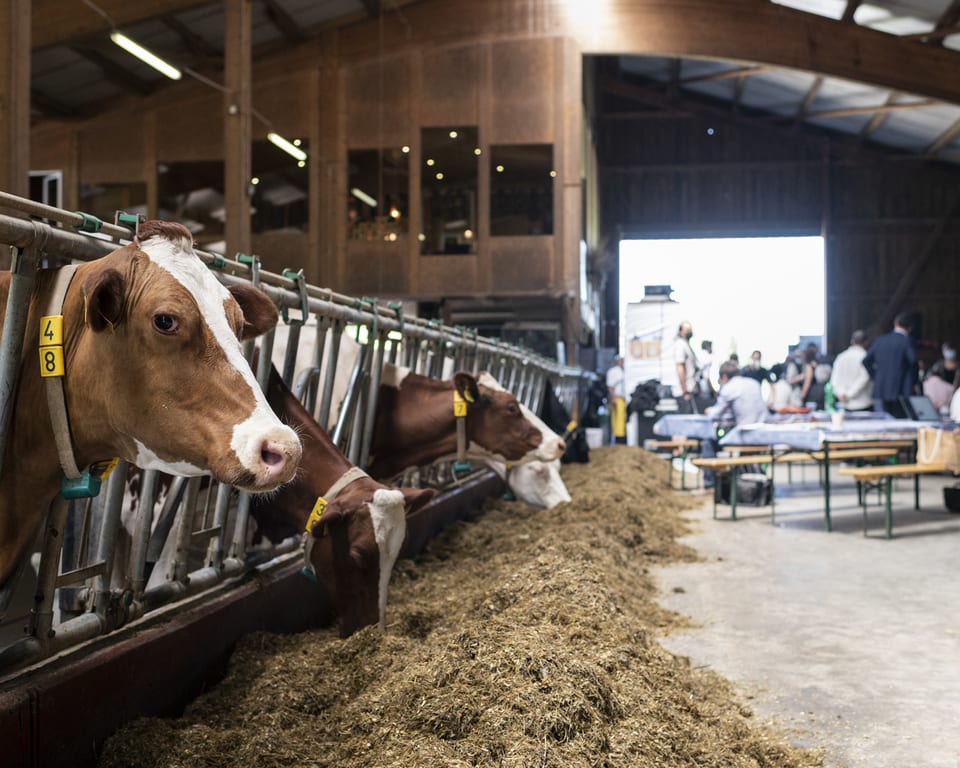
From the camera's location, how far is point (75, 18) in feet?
41.0

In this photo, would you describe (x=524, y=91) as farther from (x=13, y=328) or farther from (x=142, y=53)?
(x=13, y=328)

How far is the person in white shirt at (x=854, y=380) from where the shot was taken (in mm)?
14594

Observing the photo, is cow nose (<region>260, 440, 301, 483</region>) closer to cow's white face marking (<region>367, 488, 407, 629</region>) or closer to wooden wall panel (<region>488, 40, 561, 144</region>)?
cow's white face marking (<region>367, 488, 407, 629</region>)

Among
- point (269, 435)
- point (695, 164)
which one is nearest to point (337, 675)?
point (269, 435)

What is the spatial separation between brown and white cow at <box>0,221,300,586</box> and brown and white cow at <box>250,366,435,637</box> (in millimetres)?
1412

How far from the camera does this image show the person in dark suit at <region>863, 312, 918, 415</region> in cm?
1387

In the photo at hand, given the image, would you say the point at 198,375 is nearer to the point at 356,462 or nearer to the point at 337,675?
the point at 337,675

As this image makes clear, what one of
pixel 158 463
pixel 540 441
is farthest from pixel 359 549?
pixel 540 441

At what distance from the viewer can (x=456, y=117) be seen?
60.1ft

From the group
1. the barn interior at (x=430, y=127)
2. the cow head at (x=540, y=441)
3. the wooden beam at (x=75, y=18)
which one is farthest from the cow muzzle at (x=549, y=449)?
the barn interior at (x=430, y=127)

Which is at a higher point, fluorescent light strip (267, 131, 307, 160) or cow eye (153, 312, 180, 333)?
fluorescent light strip (267, 131, 307, 160)

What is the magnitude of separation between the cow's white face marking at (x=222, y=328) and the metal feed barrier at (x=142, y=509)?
14.2 inches

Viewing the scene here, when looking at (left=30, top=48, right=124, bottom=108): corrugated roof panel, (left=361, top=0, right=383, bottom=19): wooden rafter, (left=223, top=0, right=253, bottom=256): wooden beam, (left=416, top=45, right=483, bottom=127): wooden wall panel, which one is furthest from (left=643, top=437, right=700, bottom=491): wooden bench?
(left=30, top=48, right=124, bottom=108): corrugated roof panel

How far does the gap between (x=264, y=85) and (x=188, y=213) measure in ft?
9.32
